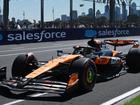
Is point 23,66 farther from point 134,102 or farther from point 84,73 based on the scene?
point 134,102

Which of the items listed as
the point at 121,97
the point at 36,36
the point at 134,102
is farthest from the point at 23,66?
the point at 36,36

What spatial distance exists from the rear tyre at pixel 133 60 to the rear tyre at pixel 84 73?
3.83 m

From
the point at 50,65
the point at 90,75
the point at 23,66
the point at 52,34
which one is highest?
the point at 52,34

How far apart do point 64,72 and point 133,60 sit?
13.2ft

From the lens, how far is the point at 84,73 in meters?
10.0

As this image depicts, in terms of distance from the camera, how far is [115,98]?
9508 mm

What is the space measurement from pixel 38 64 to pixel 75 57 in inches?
48.5

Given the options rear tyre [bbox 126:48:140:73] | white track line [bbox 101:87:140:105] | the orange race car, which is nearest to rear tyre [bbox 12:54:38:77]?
the orange race car

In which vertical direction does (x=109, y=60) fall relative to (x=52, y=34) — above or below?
below

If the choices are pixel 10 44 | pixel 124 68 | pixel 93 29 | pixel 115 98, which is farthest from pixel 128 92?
pixel 93 29

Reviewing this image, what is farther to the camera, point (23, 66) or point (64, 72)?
point (23, 66)

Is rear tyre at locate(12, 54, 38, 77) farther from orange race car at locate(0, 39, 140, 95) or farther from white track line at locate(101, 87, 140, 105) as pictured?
white track line at locate(101, 87, 140, 105)

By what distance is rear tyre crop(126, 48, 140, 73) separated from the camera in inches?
554

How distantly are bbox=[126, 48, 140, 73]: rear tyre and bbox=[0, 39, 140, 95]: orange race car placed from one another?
90cm
